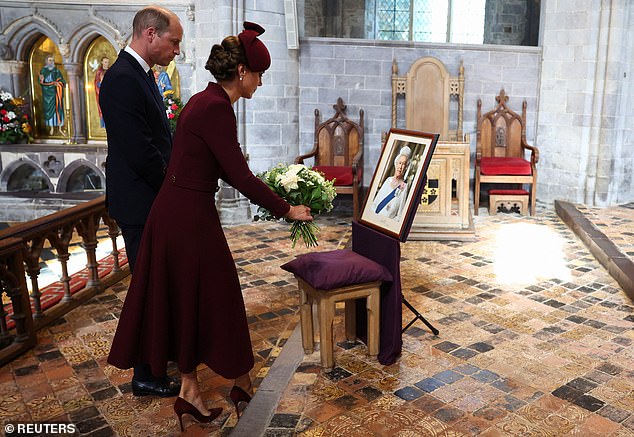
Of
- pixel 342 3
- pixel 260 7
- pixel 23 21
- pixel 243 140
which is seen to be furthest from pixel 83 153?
pixel 342 3

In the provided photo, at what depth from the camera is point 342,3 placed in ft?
39.3

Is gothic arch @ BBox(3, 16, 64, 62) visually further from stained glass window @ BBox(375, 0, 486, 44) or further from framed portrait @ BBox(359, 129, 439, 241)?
framed portrait @ BBox(359, 129, 439, 241)

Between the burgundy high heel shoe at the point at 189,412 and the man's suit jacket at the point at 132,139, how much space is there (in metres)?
0.92

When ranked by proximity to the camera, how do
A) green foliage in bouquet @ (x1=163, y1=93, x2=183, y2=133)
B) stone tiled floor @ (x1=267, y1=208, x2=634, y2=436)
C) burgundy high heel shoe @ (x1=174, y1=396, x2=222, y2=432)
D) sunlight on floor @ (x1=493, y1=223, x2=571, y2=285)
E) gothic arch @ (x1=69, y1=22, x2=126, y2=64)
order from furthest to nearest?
1. gothic arch @ (x1=69, y1=22, x2=126, y2=64)
2. green foliage in bouquet @ (x1=163, y1=93, x2=183, y2=133)
3. sunlight on floor @ (x1=493, y1=223, x2=571, y2=285)
4. stone tiled floor @ (x1=267, y1=208, x2=634, y2=436)
5. burgundy high heel shoe @ (x1=174, y1=396, x2=222, y2=432)

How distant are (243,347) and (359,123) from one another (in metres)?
5.91

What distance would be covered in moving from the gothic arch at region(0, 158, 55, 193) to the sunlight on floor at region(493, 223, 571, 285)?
654 cm


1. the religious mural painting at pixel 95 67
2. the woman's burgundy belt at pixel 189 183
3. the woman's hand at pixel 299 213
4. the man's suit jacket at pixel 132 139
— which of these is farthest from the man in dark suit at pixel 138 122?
the religious mural painting at pixel 95 67

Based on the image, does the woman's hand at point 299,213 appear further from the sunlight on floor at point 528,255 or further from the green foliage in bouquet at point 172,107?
the green foliage in bouquet at point 172,107

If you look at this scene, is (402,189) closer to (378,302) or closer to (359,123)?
(378,302)

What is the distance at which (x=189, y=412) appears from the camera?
9.72ft

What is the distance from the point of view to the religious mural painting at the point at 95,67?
9328 mm

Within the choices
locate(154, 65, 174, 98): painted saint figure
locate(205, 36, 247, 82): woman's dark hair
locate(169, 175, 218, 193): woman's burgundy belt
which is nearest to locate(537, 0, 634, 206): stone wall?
locate(154, 65, 174, 98): painted saint figure

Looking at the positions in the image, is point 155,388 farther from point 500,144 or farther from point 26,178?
point 26,178

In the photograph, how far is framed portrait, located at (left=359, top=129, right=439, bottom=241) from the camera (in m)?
3.58
